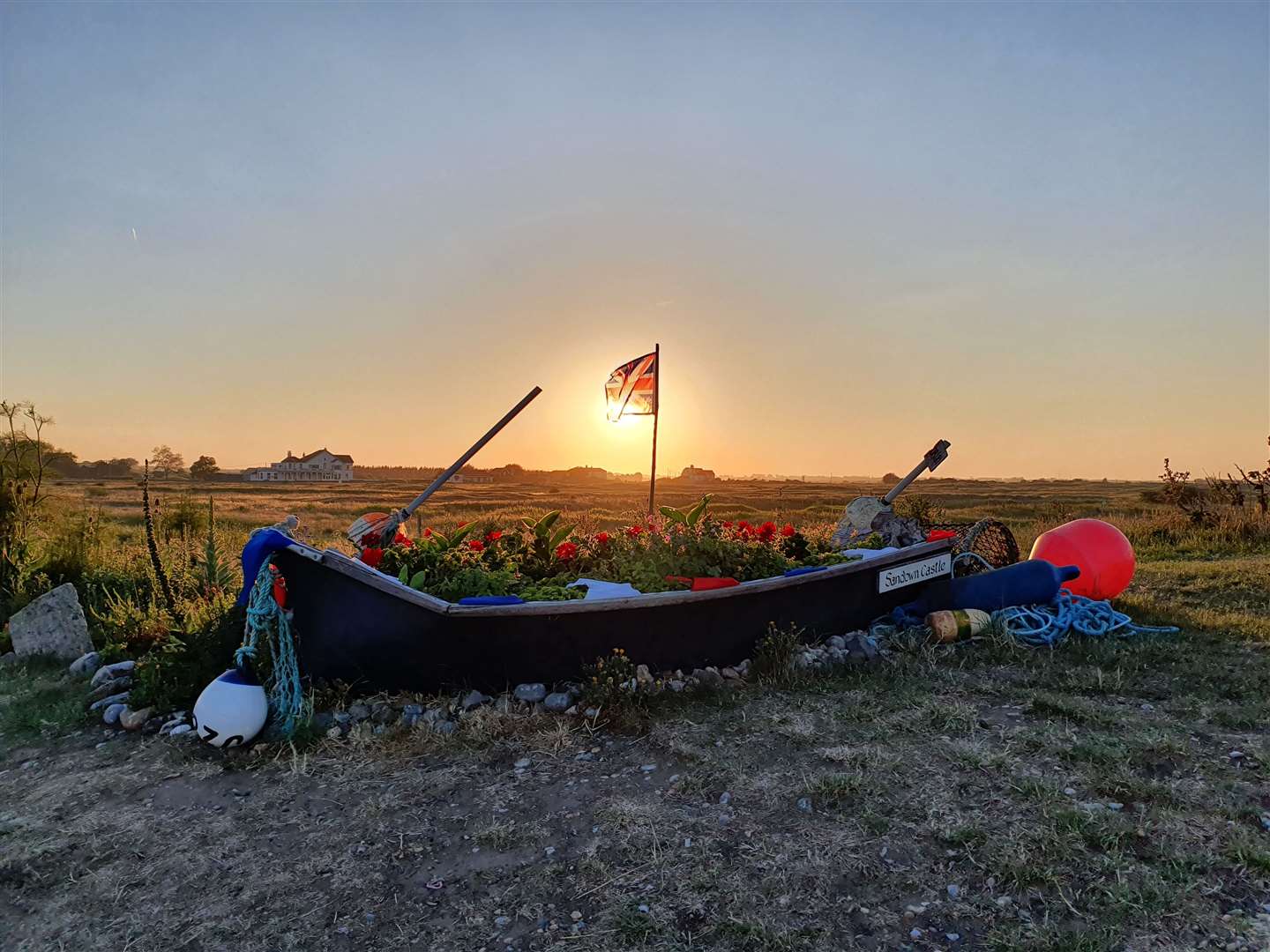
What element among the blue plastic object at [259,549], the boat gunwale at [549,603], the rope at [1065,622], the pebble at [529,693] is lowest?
the pebble at [529,693]

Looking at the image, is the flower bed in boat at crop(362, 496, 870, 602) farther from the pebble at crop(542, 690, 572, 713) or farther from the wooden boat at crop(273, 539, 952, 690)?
the pebble at crop(542, 690, 572, 713)

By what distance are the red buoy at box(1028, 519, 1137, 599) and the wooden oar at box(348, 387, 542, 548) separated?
21.7 feet

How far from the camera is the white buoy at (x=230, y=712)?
5617mm

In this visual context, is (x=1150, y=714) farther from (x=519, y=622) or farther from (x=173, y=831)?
(x=173, y=831)

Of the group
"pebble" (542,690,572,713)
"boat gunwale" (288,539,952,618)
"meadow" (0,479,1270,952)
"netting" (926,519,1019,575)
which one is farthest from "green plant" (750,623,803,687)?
"netting" (926,519,1019,575)

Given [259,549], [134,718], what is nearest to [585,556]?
[259,549]

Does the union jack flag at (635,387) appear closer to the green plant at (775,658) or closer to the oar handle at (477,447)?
the oar handle at (477,447)

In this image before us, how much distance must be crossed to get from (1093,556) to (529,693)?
7.29 metres

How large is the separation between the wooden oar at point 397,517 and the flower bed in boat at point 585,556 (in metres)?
0.15

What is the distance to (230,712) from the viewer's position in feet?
18.5

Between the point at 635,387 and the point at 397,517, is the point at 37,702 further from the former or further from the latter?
the point at 635,387

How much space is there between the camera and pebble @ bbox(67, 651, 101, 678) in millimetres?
7718

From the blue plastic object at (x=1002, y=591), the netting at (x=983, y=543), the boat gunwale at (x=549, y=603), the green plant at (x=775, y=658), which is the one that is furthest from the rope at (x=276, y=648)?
the netting at (x=983, y=543)

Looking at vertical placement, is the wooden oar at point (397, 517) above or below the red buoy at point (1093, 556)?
above
